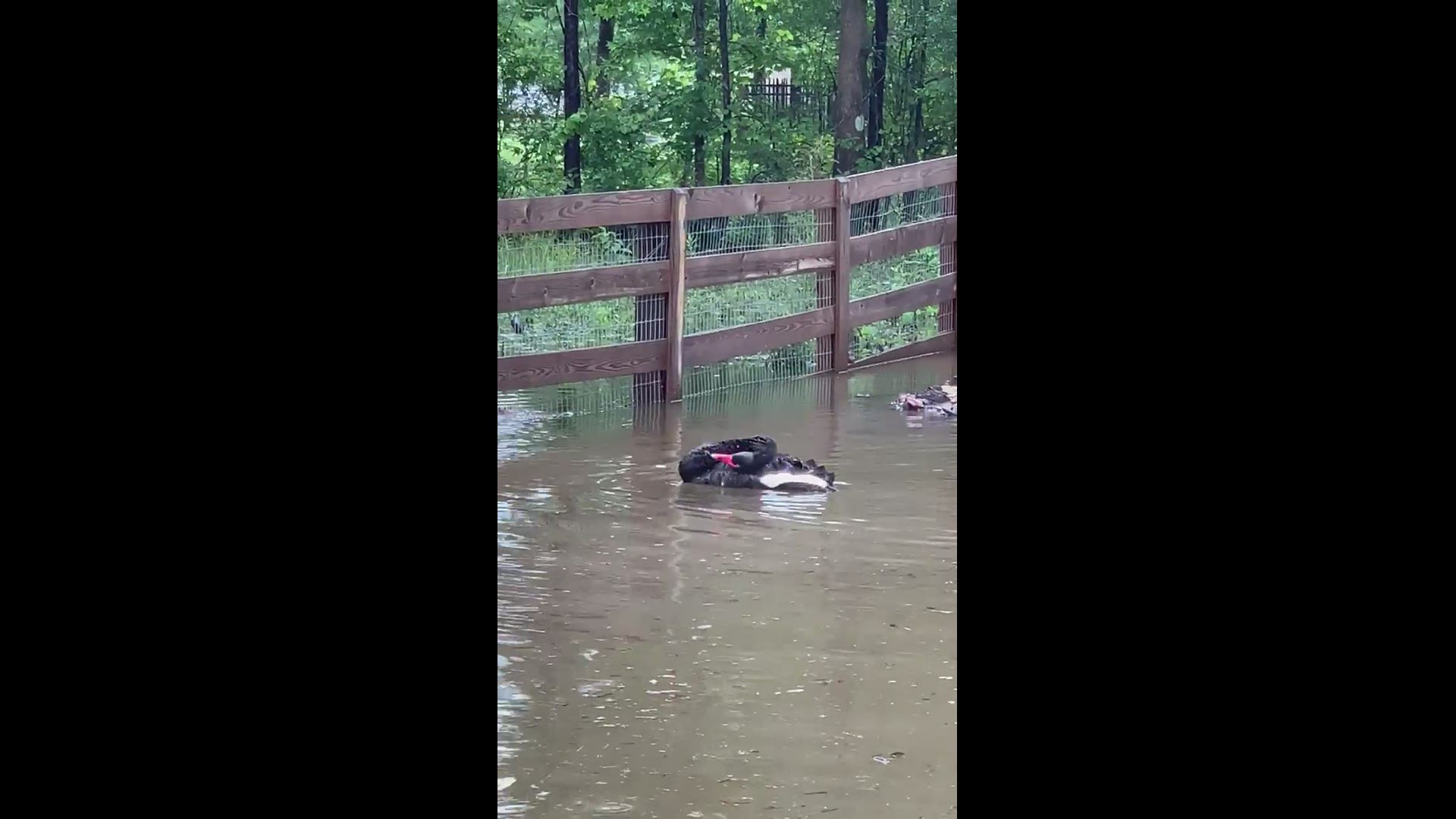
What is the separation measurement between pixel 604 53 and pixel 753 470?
1274 cm

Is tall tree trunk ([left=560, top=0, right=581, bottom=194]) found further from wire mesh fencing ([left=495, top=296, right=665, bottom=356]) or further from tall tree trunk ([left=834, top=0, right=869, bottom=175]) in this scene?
wire mesh fencing ([left=495, top=296, right=665, bottom=356])

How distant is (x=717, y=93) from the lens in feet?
60.1

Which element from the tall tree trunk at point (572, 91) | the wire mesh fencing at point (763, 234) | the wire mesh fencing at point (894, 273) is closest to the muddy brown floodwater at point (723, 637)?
the wire mesh fencing at point (763, 234)

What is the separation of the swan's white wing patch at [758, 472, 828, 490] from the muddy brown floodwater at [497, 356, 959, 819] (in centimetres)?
7

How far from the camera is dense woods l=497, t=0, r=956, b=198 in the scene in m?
18.2

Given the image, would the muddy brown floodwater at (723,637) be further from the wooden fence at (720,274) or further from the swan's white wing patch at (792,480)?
the wooden fence at (720,274)

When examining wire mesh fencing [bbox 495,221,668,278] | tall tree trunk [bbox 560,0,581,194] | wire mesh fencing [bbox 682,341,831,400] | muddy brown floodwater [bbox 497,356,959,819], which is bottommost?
muddy brown floodwater [bbox 497,356,959,819]

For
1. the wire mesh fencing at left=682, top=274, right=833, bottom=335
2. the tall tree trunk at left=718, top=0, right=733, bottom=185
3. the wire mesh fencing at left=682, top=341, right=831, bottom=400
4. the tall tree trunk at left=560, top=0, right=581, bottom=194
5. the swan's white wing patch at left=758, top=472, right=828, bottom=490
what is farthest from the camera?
the tall tree trunk at left=718, top=0, right=733, bottom=185

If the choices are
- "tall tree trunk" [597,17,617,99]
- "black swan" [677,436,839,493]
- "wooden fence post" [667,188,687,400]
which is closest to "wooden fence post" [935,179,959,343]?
"wooden fence post" [667,188,687,400]

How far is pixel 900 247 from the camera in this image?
1191 cm
